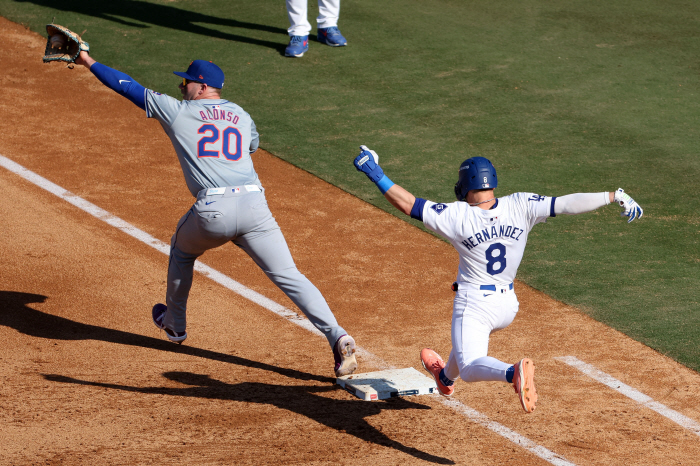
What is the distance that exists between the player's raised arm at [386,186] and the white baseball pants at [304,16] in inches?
289

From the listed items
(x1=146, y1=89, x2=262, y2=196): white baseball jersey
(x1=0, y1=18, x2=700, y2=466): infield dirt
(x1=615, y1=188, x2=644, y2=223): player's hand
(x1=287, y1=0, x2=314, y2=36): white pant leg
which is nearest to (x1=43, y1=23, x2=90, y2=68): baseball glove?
(x1=146, y1=89, x2=262, y2=196): white baseball jersey

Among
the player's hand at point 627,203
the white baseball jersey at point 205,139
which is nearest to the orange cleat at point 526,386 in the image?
the player's hand at point 627,203

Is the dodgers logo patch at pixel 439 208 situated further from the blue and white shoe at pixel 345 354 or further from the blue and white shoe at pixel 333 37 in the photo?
the blue and white shoe at pixel 333 37

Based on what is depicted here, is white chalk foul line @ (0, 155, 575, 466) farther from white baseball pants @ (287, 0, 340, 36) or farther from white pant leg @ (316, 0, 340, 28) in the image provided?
white pant leg @ (316, 0, 340, 28)

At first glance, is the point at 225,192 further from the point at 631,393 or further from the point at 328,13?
the point at 328,13

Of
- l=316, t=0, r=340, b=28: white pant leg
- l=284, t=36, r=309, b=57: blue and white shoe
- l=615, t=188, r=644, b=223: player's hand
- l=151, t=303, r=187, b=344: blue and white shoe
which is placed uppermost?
l=316, t=0, r=340, b=28: white pant leg

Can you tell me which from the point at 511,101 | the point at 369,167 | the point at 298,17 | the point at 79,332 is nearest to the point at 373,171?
the point at 369,167

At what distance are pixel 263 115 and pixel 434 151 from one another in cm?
232

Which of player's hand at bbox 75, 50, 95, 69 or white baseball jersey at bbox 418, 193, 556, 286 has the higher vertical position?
player's hand at bbox 75, 50, 95, 69

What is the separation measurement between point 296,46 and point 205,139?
7.07 m

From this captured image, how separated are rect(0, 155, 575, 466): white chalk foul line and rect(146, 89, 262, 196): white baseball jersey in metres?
1.59

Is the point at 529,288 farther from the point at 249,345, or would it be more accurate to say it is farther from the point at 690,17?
the point at 690,17

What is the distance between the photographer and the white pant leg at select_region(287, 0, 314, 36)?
1192 cm

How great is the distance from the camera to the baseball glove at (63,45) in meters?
5.95
